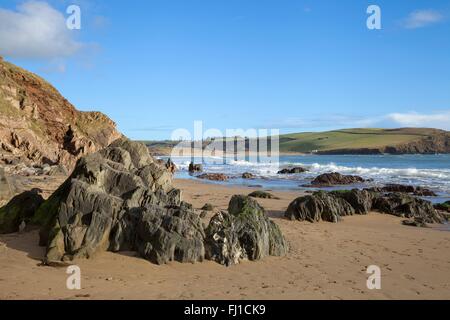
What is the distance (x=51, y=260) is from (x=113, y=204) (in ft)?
6.35

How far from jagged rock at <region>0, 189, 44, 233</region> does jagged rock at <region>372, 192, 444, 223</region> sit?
15.1 metres

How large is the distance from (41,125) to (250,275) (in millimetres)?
37217

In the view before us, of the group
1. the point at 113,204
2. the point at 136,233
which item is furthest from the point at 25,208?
the point at 136,233

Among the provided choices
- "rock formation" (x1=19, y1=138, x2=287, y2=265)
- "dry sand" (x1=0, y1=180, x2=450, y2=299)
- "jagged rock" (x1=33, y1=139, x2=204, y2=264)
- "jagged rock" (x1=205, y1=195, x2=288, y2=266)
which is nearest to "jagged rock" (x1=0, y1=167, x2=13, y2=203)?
"rock formation" (x1=19, y1=138, x2=287, y2=265)

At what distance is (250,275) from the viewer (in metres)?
8.82

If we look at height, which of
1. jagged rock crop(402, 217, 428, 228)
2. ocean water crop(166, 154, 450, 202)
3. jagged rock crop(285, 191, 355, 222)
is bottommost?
jagged rock crop(402, 217, 428, 228)

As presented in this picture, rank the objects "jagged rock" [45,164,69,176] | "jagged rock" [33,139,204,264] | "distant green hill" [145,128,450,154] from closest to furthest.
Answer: "jagged rock" [33,139,204,264], "jagged rock" [45,164,69,176], "distant green hill" [145,128,450,154]

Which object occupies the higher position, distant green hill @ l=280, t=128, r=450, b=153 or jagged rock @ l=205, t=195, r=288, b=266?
distant green hill @ l=280, t=128, r=450, b=153

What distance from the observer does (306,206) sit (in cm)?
1667

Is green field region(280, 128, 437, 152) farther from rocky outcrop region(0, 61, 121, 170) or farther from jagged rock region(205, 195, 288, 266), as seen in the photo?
jagged rock region(205, 195, 288, 266)

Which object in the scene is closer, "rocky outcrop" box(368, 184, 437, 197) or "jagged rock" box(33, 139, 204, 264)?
"jagged rock" box(33, 139, 204, 264)

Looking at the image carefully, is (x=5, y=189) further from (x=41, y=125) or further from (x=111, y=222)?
(x=41, y=125)

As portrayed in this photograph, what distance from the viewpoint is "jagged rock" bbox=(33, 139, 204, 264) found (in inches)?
360
